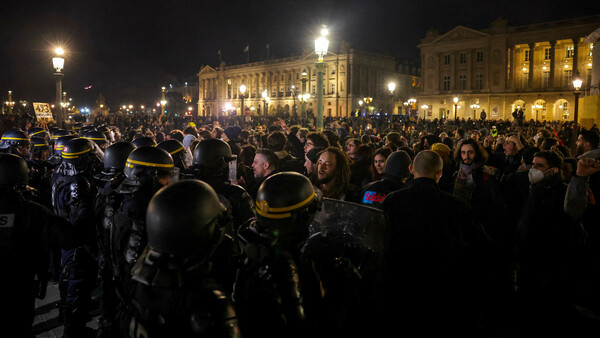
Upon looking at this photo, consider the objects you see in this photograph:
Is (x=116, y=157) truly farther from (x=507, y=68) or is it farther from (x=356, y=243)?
(x=507, y=68)

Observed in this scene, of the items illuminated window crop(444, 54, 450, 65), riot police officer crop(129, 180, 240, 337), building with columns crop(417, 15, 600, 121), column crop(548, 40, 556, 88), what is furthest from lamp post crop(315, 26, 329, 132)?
illuminated window crop(444, 54, 450, 65)

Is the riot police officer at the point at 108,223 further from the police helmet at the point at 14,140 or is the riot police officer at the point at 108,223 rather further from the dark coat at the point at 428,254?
Result: the police helmet at the point at 14,140

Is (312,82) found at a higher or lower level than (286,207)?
higher

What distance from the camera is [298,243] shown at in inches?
90.7

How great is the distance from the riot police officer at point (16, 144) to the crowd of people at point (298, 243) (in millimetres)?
524

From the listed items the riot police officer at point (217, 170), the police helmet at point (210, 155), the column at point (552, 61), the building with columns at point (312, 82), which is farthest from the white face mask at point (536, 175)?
the column at point (552, 61)

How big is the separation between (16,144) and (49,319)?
3.77 metres

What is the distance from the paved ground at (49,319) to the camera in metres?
4.68

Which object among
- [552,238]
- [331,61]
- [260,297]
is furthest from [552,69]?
[260,297]

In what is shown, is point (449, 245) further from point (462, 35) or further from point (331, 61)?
point (331, 61)

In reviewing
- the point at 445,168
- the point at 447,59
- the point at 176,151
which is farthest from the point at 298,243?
the point at 447,59

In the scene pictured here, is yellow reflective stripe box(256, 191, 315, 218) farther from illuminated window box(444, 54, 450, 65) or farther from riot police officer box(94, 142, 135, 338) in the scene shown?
illuminated window box(444, 54, 450, 65)

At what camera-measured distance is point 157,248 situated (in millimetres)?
1900

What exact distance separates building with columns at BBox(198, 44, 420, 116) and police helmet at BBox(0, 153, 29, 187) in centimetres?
6925
